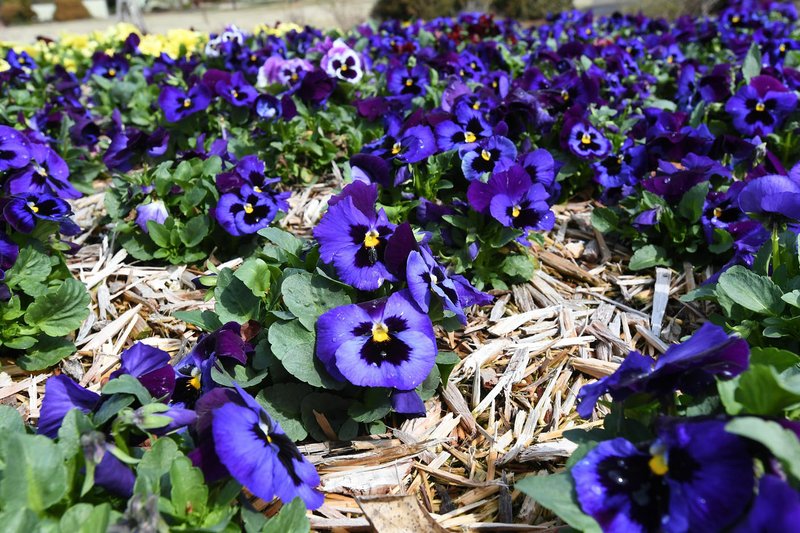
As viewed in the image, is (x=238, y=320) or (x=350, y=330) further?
(x=238, y=320)

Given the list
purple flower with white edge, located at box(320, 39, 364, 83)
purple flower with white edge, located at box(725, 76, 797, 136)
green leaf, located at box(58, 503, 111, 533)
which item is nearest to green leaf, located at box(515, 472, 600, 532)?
green leaf, located at box(58, 503, 111, 533)

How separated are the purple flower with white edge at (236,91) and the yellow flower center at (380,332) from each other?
262cm

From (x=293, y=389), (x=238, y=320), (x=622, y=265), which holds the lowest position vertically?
(x=622, y=265)

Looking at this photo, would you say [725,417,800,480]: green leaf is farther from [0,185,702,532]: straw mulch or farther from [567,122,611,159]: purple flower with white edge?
[567,122,611,159]: purple flower with white edge

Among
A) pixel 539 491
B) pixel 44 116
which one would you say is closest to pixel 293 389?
pixel 539 491

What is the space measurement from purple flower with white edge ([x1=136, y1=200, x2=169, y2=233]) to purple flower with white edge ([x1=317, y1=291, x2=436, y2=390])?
1575 mm

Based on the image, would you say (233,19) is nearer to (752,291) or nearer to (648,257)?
(648,257)

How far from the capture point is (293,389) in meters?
2.12

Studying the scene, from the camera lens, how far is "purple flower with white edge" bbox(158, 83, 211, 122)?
411 centimetres

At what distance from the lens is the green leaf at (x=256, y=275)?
2.17m

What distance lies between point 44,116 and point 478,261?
10.9ft

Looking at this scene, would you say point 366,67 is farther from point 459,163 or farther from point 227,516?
point 227,516

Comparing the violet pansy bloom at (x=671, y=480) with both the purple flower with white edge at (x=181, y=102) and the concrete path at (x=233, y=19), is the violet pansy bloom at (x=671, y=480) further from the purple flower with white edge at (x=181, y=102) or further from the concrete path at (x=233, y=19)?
the concrete path at (x=233, y=19)

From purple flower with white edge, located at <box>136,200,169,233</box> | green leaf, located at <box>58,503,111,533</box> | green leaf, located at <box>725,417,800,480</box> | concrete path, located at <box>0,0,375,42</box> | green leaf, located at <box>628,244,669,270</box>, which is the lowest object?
concrete path, located at <box>0,0,375,42</box>
